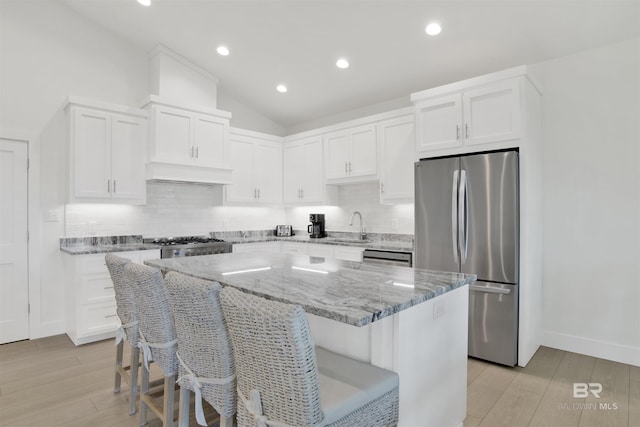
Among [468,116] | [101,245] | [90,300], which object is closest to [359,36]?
[468,116]

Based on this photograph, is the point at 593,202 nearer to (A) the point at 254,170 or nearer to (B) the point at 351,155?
(B) the point at 351,155

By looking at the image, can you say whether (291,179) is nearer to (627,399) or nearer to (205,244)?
(205,244)

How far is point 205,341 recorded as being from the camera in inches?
Result: 57.0

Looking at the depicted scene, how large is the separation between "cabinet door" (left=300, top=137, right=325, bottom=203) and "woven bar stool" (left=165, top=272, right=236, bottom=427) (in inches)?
138

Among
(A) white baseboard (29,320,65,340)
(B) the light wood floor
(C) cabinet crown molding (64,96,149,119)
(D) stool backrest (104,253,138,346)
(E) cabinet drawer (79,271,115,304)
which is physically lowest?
(B) the light wood floor

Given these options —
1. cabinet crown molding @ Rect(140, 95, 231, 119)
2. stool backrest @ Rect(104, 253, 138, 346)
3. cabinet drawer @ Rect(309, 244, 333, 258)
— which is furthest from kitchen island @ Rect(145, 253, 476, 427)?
cabinet crown molding @ Rect(140, 95, 231, 119)

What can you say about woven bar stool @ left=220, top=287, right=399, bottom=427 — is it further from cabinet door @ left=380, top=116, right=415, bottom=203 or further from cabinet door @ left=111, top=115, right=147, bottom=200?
cabinet door @ left=111, top=115, right=147, bottom=200

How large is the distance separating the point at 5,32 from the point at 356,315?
4630 millimetres

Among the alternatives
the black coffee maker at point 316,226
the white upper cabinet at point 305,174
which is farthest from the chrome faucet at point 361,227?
the black coffee maker at point 316,226

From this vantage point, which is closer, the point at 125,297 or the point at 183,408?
the point at 183,408

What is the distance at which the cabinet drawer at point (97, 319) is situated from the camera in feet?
11.4

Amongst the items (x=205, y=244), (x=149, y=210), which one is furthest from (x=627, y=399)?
(x=149, y=210)

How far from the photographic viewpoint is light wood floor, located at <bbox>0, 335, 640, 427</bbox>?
87.2 inches

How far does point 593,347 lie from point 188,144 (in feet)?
15.3
